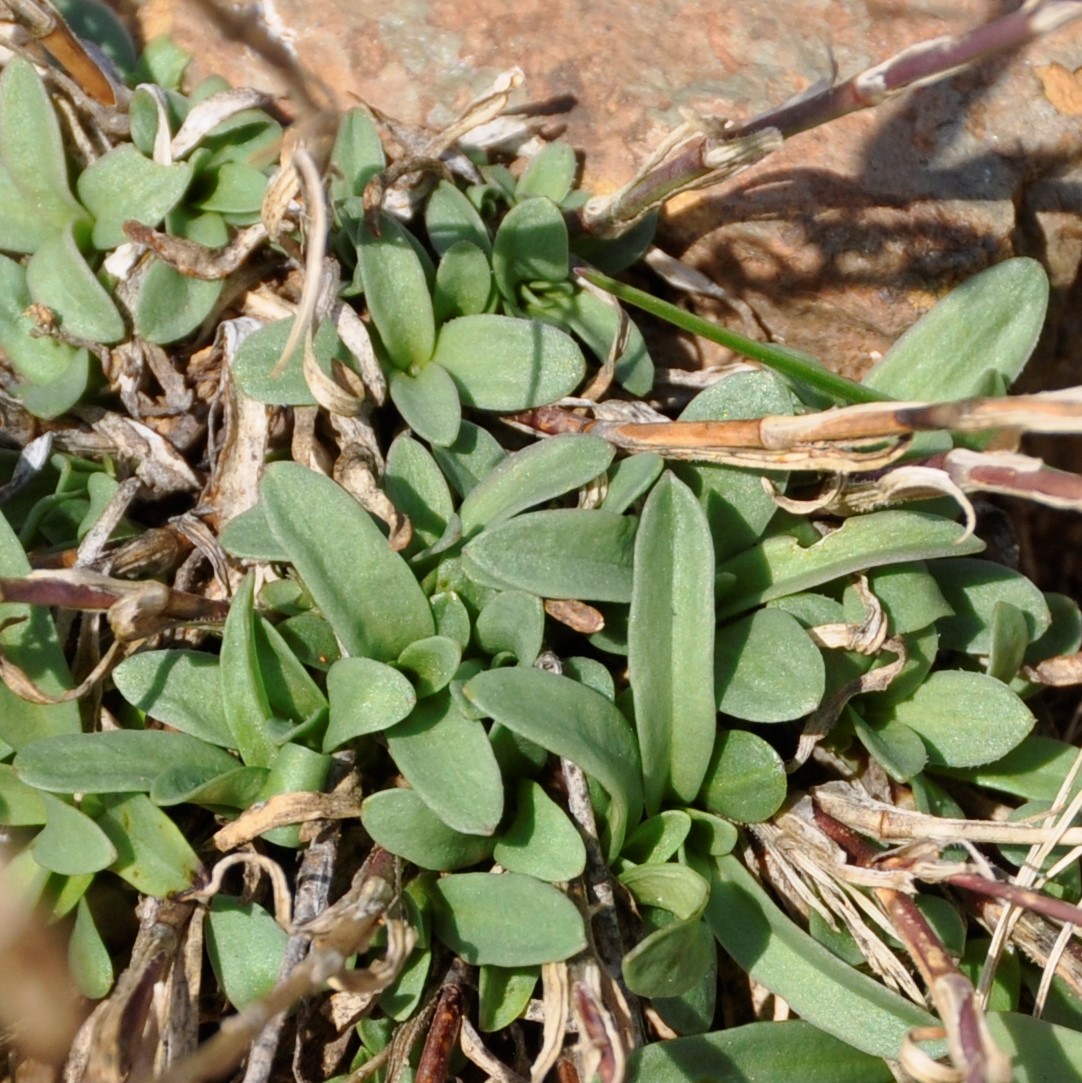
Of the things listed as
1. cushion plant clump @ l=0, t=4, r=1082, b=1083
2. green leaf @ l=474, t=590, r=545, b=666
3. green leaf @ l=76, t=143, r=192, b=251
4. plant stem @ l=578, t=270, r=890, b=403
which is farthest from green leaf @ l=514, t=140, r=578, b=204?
green leaf @ l=474, t=590, r=545, b=666

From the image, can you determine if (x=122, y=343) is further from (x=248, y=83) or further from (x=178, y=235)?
(x=248, y=83)

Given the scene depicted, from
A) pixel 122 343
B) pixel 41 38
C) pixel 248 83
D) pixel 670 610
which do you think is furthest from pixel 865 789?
pixel 41 38

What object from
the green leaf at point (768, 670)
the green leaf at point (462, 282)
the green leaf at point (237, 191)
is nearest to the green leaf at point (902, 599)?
the green leaf at point (768, 670)

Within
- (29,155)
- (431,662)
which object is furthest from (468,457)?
(29,155)

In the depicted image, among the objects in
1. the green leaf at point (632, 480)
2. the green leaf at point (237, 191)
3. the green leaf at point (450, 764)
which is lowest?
the green leaf at point (450, 764)

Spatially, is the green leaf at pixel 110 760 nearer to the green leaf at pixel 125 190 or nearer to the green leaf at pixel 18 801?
the green leaf at pixel 18 801

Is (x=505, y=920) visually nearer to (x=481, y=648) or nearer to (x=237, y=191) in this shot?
(x=481, y=648)

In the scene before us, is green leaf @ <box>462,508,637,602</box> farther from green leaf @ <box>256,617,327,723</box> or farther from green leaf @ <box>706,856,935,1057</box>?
green leaf @ <box>706,856,935,1057</box>
